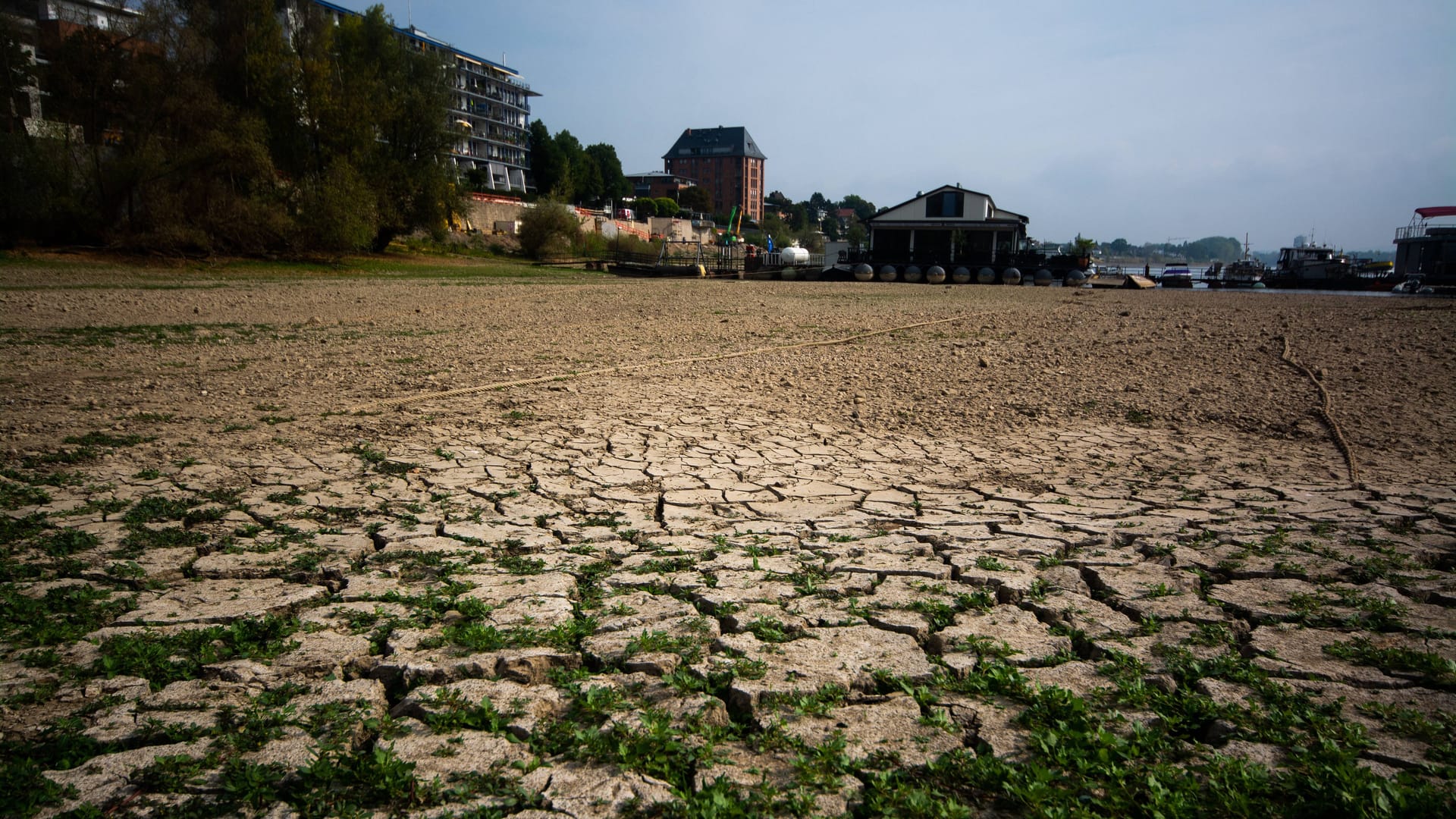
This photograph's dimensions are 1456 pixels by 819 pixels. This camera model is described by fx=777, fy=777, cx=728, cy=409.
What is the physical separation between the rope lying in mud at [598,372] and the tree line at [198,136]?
21980mm

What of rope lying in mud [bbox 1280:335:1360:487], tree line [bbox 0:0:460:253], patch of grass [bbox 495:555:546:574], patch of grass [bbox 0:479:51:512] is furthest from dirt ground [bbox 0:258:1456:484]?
tree line [bbox 0:0:460:253]

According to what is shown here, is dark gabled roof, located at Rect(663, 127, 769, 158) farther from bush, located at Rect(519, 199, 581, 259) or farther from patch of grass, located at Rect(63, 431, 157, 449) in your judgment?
patch of grass, located at Rect(63, 431, 157, 449)

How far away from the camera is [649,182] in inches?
5566

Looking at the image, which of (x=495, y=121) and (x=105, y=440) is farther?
(x=495, y=121)

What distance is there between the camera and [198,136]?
25719mm

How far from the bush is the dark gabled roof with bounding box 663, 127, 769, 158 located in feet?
354

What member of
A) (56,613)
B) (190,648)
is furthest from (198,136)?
(190,648)

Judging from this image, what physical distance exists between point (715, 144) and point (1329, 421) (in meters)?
155

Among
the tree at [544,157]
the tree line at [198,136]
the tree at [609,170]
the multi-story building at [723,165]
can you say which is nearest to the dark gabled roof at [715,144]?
the multi-story building at [723,165]

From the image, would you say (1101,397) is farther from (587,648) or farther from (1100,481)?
(587,648)

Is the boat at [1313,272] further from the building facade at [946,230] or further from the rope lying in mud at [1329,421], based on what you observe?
the rope lying in mud at [1329,421]

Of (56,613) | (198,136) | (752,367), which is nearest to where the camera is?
(56,613)

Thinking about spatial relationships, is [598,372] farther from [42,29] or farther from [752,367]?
[42,29]

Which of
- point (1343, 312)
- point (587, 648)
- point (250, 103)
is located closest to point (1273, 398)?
point (587, 648)
